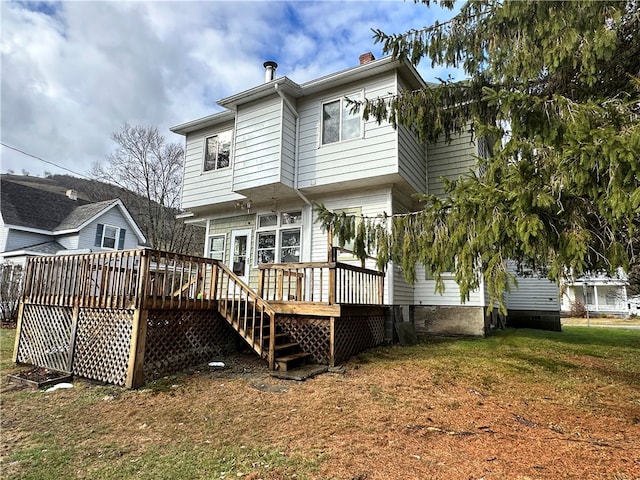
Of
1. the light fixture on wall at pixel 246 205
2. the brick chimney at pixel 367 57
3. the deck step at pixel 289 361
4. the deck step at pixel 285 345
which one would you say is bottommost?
the deck step at pixel 289 361

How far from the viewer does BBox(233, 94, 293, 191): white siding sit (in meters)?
9.77

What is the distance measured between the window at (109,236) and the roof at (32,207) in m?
2.39

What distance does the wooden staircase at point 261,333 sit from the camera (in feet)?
20.8

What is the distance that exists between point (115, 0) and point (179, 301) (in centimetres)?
789

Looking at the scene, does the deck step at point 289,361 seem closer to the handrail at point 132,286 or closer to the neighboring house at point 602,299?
the handrail at point 132,286

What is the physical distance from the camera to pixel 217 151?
12.0 meters

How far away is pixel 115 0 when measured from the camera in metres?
8.70

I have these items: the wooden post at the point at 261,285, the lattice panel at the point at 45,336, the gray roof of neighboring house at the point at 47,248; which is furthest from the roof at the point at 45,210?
the wooden post at the point at 261,285

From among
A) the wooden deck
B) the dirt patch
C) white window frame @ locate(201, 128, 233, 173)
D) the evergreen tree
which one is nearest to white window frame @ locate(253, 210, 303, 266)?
white window frame @ locate(201, 128, 233, 173)

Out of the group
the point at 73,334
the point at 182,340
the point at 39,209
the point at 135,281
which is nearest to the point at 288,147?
the point at 135,281

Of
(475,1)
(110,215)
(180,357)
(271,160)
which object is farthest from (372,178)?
(110,215)

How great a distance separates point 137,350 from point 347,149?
21.8ft

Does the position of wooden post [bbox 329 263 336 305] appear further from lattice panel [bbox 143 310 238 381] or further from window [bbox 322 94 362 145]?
window [bbox 322 94 362 145]

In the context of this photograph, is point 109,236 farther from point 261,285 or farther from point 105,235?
point 261,285
